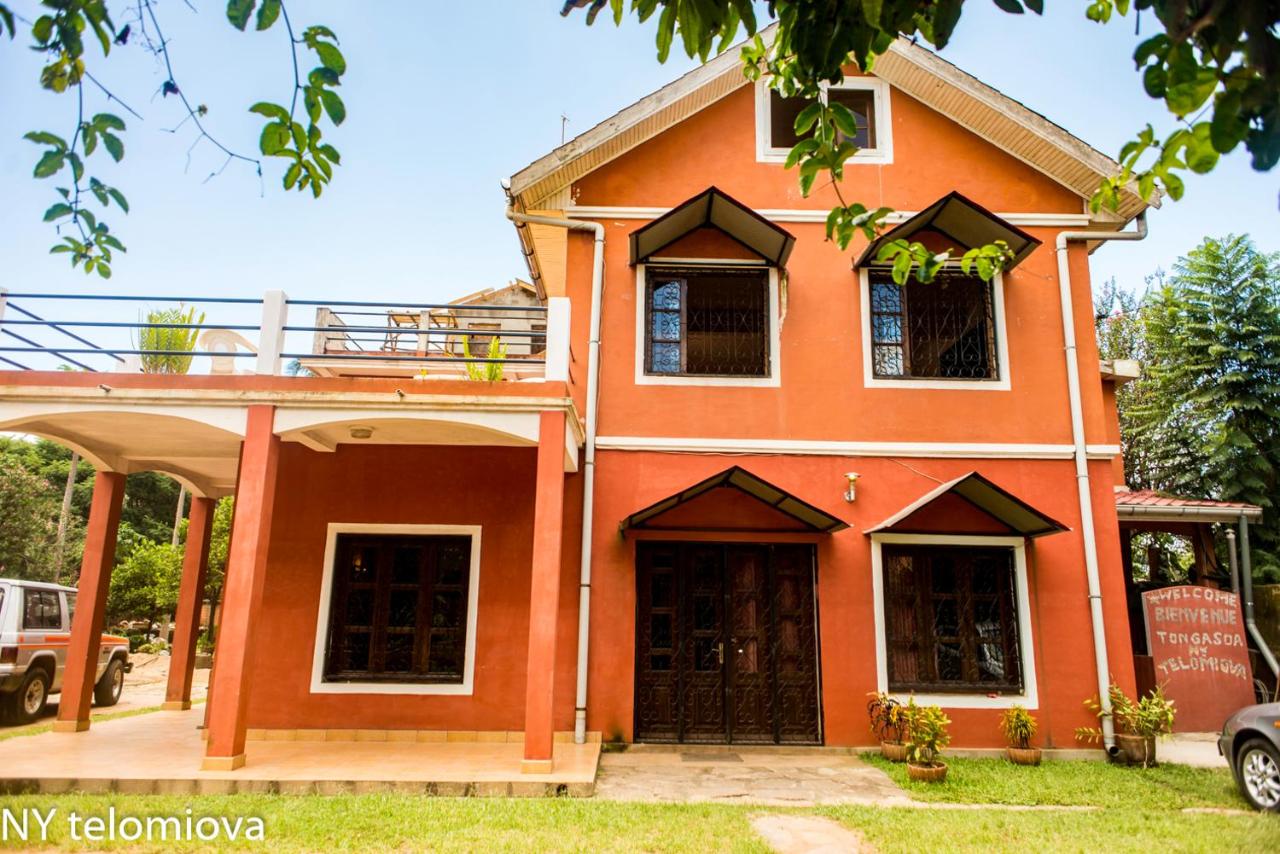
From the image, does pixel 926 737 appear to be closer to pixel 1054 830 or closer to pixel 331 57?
pixel 1054 830

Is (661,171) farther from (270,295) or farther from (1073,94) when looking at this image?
(1073,94)

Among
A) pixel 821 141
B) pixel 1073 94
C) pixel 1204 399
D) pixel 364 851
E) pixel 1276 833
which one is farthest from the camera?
pixel 1204 399

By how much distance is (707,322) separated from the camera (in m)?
9.53

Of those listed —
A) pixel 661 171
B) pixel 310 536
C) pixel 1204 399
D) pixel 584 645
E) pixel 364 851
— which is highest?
pixel 661 171

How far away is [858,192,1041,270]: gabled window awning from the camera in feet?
29.4

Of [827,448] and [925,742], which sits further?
[827,448]

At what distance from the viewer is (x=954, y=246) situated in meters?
9.70

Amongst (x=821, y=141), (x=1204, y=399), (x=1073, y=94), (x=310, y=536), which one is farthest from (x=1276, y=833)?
(x=1204, y=399)

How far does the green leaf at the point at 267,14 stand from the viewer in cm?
245

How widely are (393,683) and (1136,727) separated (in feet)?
25.1

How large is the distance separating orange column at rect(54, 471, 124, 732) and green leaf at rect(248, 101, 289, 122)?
25.5 feet

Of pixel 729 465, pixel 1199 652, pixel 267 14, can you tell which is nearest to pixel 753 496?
pixel 729 465

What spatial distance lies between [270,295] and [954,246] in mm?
7706

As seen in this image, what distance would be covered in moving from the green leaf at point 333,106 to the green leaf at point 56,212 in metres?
0.91
